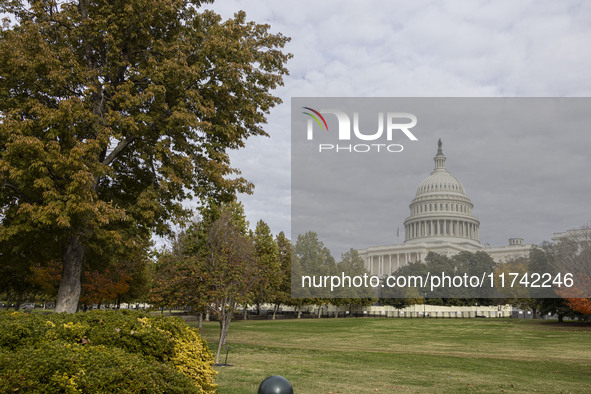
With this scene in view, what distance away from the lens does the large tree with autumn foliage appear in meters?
15.8

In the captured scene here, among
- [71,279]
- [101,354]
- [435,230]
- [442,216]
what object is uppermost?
[442,216]

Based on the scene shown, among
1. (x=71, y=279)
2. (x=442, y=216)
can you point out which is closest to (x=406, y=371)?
(x=71, y=279)

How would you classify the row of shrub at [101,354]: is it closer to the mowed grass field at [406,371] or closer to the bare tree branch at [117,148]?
the mowed grass field at [406,371]

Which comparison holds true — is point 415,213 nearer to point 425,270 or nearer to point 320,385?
point 425,270

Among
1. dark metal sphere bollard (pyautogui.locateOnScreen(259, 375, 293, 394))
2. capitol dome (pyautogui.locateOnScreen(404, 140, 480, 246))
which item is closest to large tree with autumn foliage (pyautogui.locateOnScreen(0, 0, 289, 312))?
dark metal sphere bollard (pyautogui.locateOnScreen(259, 375, 293, 394))

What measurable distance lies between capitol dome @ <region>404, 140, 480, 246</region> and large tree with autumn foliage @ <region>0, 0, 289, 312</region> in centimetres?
13970

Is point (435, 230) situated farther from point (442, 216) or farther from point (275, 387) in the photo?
point (275, 387)

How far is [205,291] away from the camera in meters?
19.7

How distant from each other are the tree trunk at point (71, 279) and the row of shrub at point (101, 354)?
975 cm

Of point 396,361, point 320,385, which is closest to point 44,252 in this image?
point 320,385

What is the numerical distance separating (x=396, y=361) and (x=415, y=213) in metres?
145

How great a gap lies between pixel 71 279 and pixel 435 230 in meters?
148

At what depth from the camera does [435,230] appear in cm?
15712

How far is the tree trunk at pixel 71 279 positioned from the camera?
1812 cm
